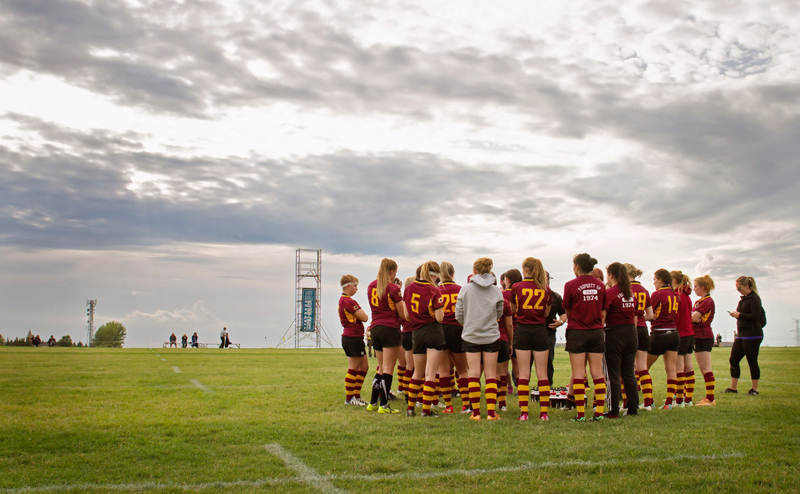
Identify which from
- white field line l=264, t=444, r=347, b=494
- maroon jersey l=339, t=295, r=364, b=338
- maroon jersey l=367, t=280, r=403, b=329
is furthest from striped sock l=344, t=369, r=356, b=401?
white field line l=264, t=444, r=347, b=494

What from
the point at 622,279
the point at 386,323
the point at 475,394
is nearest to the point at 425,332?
the point at 386,323

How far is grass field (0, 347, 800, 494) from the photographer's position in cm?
469

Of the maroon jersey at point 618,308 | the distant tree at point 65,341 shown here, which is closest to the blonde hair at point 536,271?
the maroon jersey at point 618,308

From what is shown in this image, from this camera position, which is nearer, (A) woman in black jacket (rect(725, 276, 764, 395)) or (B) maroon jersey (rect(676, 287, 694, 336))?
(B) maroon jersey (rect(676, 287, 694, 336))

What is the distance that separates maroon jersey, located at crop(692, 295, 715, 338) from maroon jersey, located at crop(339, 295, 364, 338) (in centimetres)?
587

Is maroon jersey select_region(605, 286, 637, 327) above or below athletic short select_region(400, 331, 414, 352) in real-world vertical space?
above

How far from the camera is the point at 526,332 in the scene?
25.5ft

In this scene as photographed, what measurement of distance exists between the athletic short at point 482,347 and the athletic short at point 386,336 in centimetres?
123

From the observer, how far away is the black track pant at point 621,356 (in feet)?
26.2

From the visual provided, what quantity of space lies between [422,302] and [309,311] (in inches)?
2758

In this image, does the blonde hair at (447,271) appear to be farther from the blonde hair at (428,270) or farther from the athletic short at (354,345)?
the athletic short at (354,345)

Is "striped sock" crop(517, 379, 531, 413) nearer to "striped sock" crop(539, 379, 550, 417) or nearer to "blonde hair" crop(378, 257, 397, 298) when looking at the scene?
"striped sock" crop(539, 379, 550, 417)

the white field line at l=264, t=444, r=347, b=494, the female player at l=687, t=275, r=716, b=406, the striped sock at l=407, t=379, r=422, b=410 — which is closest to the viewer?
the white field line at l=264, t=444, r=347, b=494

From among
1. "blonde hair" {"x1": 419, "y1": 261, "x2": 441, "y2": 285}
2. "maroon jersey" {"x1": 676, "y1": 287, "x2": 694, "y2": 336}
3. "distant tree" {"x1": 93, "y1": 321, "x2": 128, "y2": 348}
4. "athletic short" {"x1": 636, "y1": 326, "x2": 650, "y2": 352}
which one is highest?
"blonde hair" {"x1": 419, "y1": 261, "x2": 441, "y2": 285}
